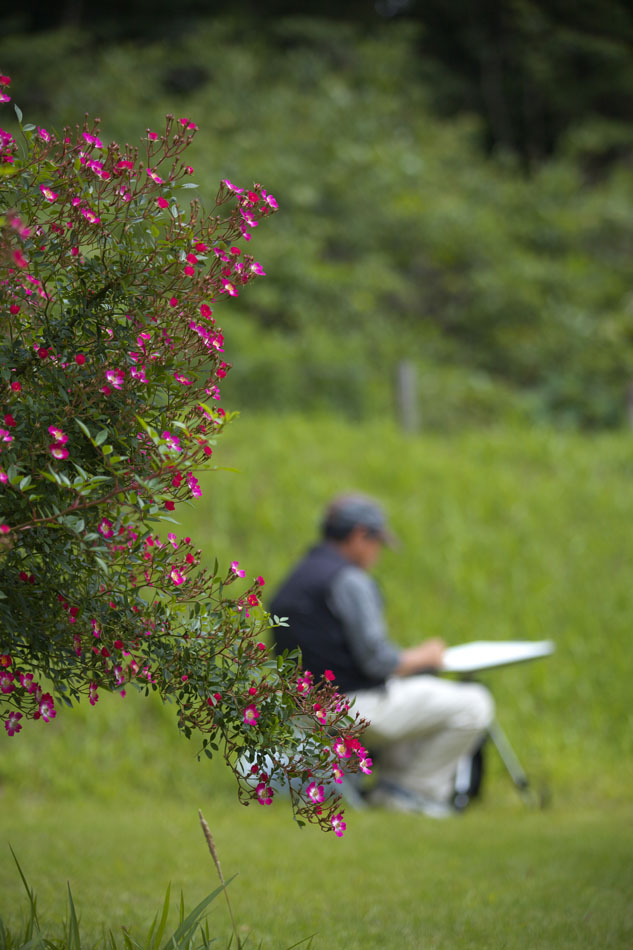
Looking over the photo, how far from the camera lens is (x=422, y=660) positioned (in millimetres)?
4852

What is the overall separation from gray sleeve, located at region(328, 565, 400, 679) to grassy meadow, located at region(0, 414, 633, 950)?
68 centimetres

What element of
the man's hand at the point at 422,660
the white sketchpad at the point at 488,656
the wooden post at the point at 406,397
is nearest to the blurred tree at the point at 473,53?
the wooden post at the point at 406,397

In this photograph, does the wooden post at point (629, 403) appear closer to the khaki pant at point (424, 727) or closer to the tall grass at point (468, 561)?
the tall grass at point (468, 561)

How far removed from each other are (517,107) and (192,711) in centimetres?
2083

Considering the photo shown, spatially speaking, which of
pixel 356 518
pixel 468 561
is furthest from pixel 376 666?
pixel 468 561

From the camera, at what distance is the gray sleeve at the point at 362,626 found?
4.86m

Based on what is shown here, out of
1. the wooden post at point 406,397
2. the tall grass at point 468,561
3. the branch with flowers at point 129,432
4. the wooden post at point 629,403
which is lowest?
the wooden post at point 629,403

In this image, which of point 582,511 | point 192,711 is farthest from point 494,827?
point 582,511

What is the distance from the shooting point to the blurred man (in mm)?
4883

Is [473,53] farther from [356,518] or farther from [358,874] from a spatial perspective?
[358,874]

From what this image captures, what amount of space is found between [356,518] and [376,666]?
27.3 inches

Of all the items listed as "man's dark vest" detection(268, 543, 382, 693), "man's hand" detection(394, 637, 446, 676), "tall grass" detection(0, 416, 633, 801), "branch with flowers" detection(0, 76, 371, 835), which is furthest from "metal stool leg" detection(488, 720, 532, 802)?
"branch with flowers" detection(0, 76, 371, 835)

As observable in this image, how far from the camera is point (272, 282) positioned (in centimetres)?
1412

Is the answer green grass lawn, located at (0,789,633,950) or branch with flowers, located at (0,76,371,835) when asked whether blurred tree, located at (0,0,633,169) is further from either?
branch with flowers, located at (0,76,371,835)
